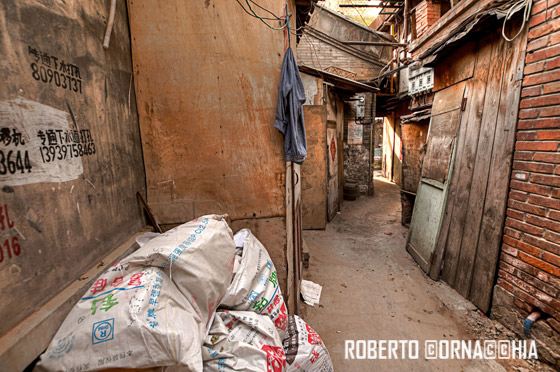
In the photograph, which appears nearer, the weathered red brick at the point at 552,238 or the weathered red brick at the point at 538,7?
the weathered red brick at the point at 552,238

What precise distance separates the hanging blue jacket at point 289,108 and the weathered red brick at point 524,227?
2.35 metres

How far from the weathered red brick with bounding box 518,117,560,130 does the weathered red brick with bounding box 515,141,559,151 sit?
15cm

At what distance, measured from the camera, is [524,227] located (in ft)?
8.14

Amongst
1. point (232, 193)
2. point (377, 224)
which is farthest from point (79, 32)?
point (377, 224)

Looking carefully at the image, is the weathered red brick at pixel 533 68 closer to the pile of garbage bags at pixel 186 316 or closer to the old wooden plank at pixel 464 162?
the old wooden plank at pixel 464 162

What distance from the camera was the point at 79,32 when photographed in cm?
137

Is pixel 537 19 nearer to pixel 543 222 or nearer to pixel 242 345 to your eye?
pixel 543 222

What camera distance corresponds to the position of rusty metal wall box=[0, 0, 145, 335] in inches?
38.8

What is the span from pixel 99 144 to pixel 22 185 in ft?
1.81

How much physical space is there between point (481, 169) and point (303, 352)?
2957mm

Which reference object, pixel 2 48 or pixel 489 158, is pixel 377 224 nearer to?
pixel 489 158

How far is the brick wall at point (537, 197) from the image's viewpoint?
7.29ft

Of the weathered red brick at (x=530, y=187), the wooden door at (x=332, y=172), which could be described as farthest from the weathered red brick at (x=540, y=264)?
the wooden door at (x=332, y=172)

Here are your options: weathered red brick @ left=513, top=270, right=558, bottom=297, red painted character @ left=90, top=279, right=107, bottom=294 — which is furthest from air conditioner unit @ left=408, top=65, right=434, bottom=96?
red painted character @ left=90, top=279, right=107, bottom=294
